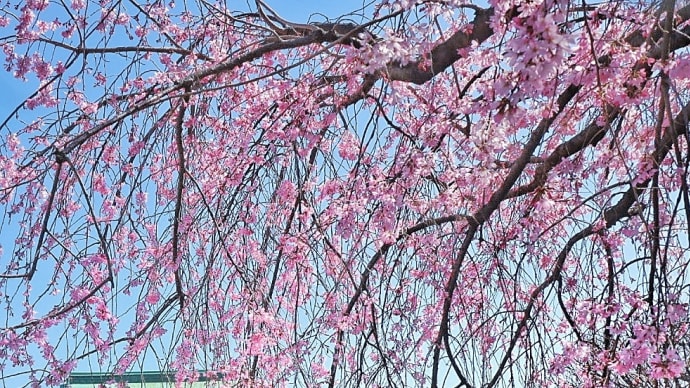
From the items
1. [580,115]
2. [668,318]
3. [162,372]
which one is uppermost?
[580,115]

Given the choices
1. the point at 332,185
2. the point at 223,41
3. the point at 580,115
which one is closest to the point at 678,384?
the point at 580,115

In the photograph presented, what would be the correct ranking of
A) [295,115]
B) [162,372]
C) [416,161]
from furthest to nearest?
[295,115]
[162,372]
[416,161]

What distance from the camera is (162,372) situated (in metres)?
3.43

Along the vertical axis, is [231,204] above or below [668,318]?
above

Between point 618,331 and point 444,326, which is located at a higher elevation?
point 444,326

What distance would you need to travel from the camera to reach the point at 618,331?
8.82ft

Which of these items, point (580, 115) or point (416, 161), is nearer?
point (416, 161)

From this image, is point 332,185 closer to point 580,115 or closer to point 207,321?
point 207,321

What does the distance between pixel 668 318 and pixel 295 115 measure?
1939 millimetres

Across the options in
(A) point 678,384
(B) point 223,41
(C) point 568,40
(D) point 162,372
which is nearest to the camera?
(C) point 568,40

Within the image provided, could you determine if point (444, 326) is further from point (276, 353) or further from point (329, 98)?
point (329, 98)

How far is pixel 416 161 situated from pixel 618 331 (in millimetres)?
980

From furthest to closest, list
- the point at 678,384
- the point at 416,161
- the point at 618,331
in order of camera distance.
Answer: the point at 416,161
the point at 618,331
the point at 678,384

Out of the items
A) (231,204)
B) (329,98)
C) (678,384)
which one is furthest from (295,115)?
(678,384)
